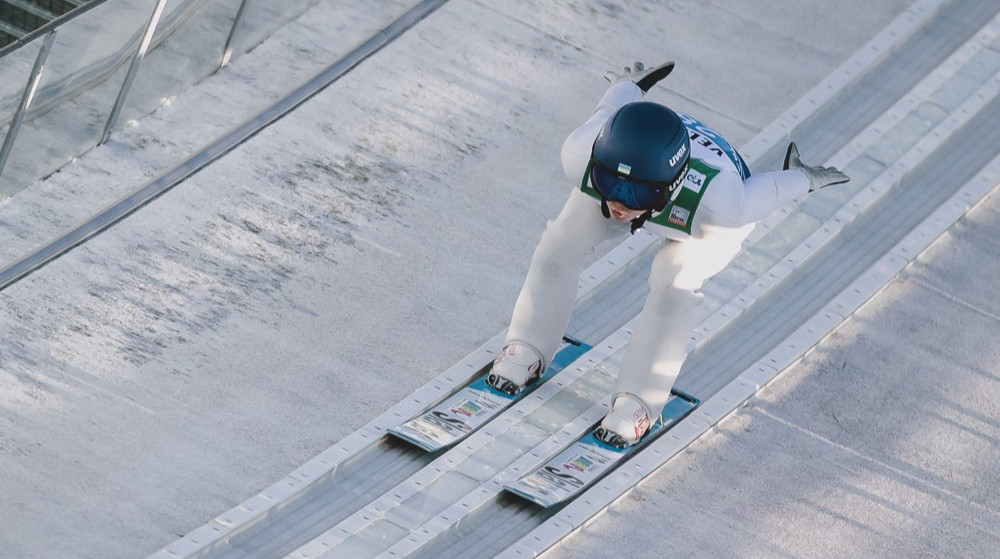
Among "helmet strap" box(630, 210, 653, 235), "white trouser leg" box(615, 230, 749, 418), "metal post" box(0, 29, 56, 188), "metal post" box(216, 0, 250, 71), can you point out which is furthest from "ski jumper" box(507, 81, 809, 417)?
"metal post" box(216, 0, 250, 71)

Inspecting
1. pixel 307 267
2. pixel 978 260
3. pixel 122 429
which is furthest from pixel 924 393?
pixel 122 429

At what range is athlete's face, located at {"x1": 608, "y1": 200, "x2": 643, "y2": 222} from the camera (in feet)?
23.2

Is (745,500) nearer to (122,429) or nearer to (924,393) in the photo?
(924,393)

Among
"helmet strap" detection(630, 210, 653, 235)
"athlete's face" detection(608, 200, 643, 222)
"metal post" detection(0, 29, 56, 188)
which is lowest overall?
"helmet strap" detection(630, 210, 653, 235)

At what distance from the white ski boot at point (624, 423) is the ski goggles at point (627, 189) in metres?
1.13

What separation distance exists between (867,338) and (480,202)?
6.06 ft

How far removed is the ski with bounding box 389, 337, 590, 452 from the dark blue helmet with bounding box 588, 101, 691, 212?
1380mm

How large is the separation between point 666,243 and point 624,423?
30.9 inches

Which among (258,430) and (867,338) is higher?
(258,430)

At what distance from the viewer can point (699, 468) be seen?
26.8 ft

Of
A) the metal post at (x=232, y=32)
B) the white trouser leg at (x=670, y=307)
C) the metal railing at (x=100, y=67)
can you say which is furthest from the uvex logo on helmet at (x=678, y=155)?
the metal post at (x=232, y=32)

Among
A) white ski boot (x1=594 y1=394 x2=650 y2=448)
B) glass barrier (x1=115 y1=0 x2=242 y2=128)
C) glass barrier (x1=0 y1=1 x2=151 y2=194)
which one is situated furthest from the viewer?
glass barrier (x1=115 y1=0 x2=242 y2=128)

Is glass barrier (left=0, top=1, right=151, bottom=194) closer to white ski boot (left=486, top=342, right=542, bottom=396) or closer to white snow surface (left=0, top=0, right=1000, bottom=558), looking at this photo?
white snow surface (left=0, top=0, right=1000, bottom=558)

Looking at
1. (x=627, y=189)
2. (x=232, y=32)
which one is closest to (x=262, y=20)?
(x=232, y=32)
